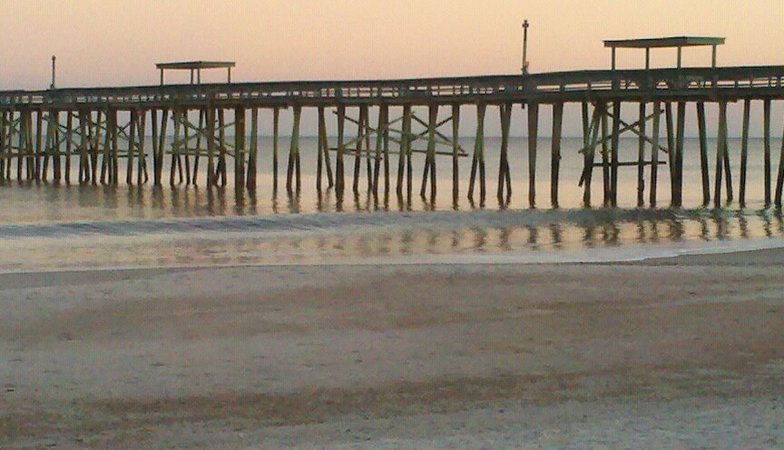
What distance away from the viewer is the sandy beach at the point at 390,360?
8.34m

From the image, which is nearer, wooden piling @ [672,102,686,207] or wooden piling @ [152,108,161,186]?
wooden piling @ [672,102,686,207]

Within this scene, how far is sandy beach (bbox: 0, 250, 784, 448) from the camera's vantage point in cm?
834

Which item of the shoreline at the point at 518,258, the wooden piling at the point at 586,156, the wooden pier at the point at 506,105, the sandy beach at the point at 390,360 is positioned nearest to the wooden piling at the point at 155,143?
the wooden pier at the point at 506,105

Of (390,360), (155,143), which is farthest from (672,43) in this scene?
(390,360)

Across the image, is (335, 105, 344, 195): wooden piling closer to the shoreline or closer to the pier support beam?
the pier support beam

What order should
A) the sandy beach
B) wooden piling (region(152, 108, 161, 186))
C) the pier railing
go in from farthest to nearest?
wooden piling (region(152, 108, 161, 186)) < the pier railing < the sandy beach

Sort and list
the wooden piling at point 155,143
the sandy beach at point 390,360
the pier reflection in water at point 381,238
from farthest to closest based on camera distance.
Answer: the wooden piling at point 155,143, the pier reflection in water at point 381,238, the sandy beach at point 390,360

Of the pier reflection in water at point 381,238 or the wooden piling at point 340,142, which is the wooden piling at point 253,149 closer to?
the wooden piling at point 340,142

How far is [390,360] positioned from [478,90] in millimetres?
24437

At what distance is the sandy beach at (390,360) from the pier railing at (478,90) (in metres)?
14.4

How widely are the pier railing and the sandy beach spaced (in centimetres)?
1441

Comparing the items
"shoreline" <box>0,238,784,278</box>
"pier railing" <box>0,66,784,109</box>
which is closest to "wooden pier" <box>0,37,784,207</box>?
"pier railing" <box>0,66,784,109</box>

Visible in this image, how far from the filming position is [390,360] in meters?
10.4

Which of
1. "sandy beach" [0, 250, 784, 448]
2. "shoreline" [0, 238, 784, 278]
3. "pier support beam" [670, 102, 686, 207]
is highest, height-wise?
"pier support beam" [670, 102, 686, 207]
